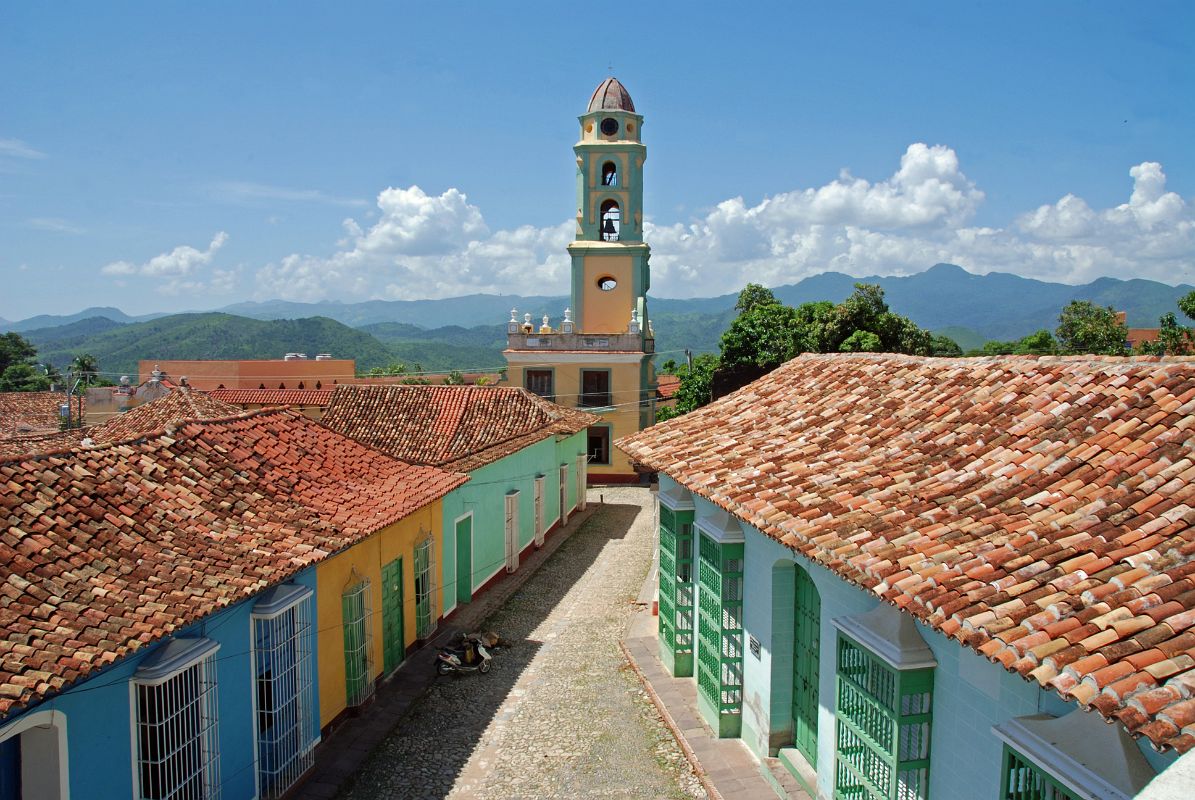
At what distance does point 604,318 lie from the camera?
98.8 ft

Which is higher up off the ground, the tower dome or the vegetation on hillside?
the tower dome

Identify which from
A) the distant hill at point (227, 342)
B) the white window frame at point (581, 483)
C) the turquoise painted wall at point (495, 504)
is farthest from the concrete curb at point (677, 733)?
the distant hill at point (227, 342)

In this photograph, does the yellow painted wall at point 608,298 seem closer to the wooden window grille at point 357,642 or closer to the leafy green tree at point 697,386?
the leafy green tree at point 697,386

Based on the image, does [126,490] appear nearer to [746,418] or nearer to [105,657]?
[105,657]

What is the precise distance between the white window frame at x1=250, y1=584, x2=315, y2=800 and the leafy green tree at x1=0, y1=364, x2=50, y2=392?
6108 centimetres

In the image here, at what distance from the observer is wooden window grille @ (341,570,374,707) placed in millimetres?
9266

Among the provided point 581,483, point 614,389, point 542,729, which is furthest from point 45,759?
point 614,389

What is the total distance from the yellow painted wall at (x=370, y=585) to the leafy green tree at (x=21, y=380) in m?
58.4

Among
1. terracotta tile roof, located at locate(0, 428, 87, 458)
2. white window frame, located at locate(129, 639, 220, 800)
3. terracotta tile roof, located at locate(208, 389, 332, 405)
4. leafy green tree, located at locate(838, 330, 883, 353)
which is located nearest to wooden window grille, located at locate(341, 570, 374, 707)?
white window frame, located at locate(129, 639, 220, 800)

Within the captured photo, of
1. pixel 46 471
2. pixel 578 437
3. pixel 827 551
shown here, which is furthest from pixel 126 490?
pixel 578 437

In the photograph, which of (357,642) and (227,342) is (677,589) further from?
(227,342)

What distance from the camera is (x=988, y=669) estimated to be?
4.61m

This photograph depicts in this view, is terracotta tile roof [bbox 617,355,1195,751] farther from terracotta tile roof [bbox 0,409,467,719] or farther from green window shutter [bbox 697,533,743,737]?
terracotta tile roof [bbox 0,409,467,719]

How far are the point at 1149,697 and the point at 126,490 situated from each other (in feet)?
22.6
